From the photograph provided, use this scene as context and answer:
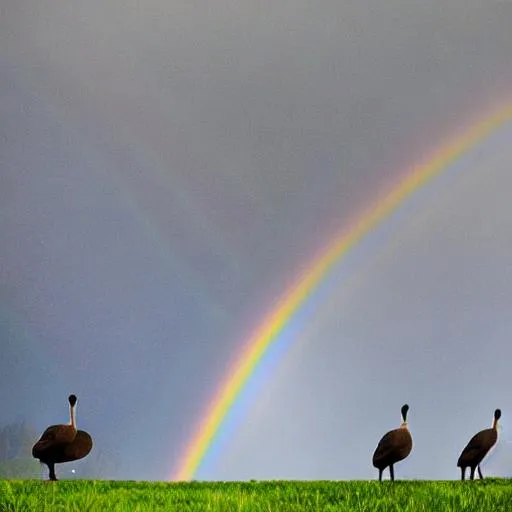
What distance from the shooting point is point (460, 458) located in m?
18.7

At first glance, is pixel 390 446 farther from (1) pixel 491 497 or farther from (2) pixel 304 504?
(2) pixel 304 504

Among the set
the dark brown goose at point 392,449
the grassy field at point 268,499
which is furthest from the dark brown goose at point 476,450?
the grassy field at point 268,499

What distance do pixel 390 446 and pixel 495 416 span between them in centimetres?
528

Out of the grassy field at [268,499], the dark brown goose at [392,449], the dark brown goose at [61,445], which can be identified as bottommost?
the grassy field at [268,499]

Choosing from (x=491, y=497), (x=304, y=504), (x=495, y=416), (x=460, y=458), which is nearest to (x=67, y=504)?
(x=304, y=504)

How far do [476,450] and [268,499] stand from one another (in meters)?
10.5

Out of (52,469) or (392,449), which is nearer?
(52,469)

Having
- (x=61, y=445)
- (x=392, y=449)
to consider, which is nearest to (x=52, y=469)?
(x=61, y=445)

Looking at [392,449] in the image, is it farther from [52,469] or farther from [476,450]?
[52,469]

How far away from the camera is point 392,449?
17375mm

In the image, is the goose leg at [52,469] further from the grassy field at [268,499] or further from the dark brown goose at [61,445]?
the grassy field at [268,499]

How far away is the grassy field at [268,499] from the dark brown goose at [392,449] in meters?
5.44

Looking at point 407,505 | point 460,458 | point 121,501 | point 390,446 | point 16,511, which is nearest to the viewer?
point 16,511

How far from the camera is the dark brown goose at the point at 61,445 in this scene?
1730cm
